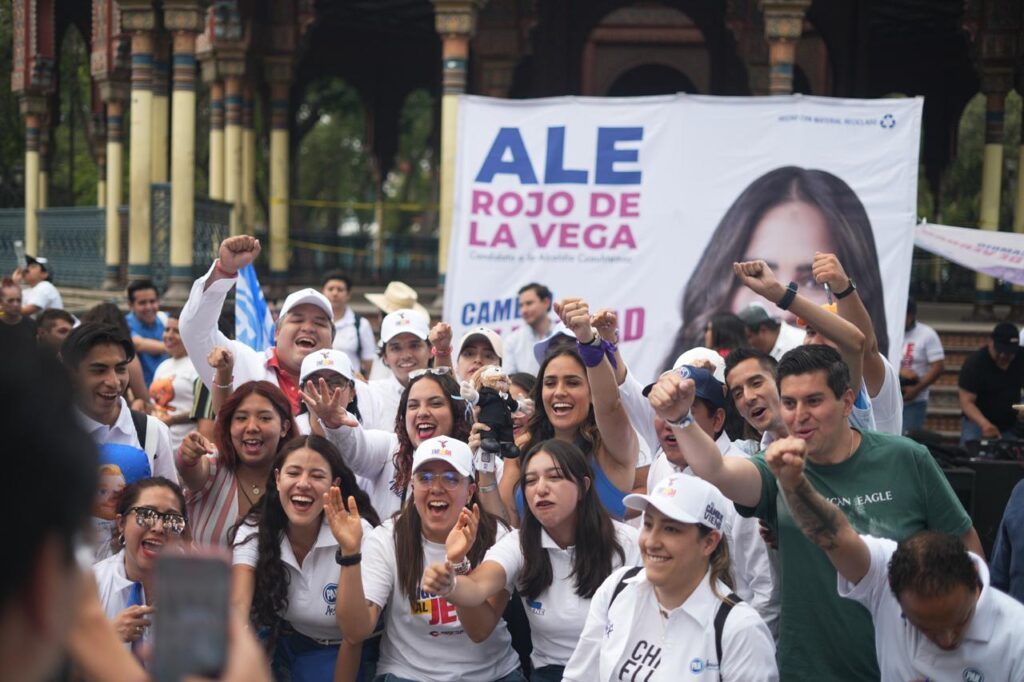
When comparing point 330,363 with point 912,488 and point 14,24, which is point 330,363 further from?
point 14,24

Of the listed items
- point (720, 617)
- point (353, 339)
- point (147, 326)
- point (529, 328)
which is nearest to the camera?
point (720, 617)

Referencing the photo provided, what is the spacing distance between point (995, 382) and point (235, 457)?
23.4ft

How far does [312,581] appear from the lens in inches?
193

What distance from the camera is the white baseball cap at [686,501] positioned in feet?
12.8

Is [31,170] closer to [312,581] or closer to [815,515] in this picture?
[312,581]

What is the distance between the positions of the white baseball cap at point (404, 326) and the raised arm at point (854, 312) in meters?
2.56

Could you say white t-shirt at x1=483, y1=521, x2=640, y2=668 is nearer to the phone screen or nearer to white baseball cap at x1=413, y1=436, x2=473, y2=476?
white baseball cap at x1=413, y1=436, x2=473, y2=476

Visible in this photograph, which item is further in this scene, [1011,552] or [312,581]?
[312,581]

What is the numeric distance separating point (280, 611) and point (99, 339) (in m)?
1.40

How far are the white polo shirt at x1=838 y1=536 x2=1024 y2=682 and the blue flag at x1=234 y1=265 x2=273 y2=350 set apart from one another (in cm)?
507

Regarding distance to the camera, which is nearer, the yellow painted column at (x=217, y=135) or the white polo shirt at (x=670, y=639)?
the white polo shirt at (x=670, y=639)

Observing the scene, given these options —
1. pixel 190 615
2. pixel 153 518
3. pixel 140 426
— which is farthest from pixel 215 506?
pixel 190 615

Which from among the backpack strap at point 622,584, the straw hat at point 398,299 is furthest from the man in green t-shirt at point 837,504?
the straw hat at point 398,299

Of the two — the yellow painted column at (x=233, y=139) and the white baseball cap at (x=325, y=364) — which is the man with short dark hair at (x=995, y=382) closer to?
the white baseball cap at (x=325, y=364)
